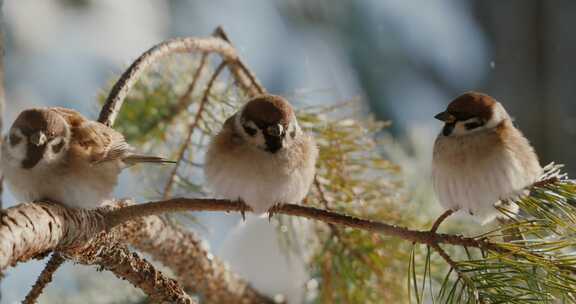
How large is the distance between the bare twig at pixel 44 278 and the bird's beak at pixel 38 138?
0.15m

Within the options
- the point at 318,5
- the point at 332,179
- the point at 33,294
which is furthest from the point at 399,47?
the point at 33,294

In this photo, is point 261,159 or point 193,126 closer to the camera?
point 261,159

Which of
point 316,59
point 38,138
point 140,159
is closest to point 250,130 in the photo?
point 140,159

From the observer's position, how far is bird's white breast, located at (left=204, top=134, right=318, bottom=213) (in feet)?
2.55

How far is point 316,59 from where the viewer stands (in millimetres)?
2062

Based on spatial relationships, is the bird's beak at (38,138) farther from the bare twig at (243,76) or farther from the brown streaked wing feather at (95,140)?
the bare twig at (243,76)

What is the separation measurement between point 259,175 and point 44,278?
0.28 meters

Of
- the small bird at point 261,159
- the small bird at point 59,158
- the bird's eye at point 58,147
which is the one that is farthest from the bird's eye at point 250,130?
the bird's eye at point 58,147

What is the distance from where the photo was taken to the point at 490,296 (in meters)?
0.65

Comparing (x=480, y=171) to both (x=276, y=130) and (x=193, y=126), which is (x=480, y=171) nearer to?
(x=276, y=130)

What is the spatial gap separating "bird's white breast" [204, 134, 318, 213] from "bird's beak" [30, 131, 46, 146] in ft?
0.63

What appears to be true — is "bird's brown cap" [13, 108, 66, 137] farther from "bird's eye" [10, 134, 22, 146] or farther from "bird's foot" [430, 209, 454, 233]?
"bird's foot" [430, 209, 454, 233]

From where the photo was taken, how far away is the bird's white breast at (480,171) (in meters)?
0.69

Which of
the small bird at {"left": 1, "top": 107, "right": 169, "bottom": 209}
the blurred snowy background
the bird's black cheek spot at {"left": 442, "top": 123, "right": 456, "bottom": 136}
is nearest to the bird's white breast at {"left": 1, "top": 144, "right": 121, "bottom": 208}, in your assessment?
the small bird at {"left": 1, "top": 107, "right": 169, "bottom": 209}
